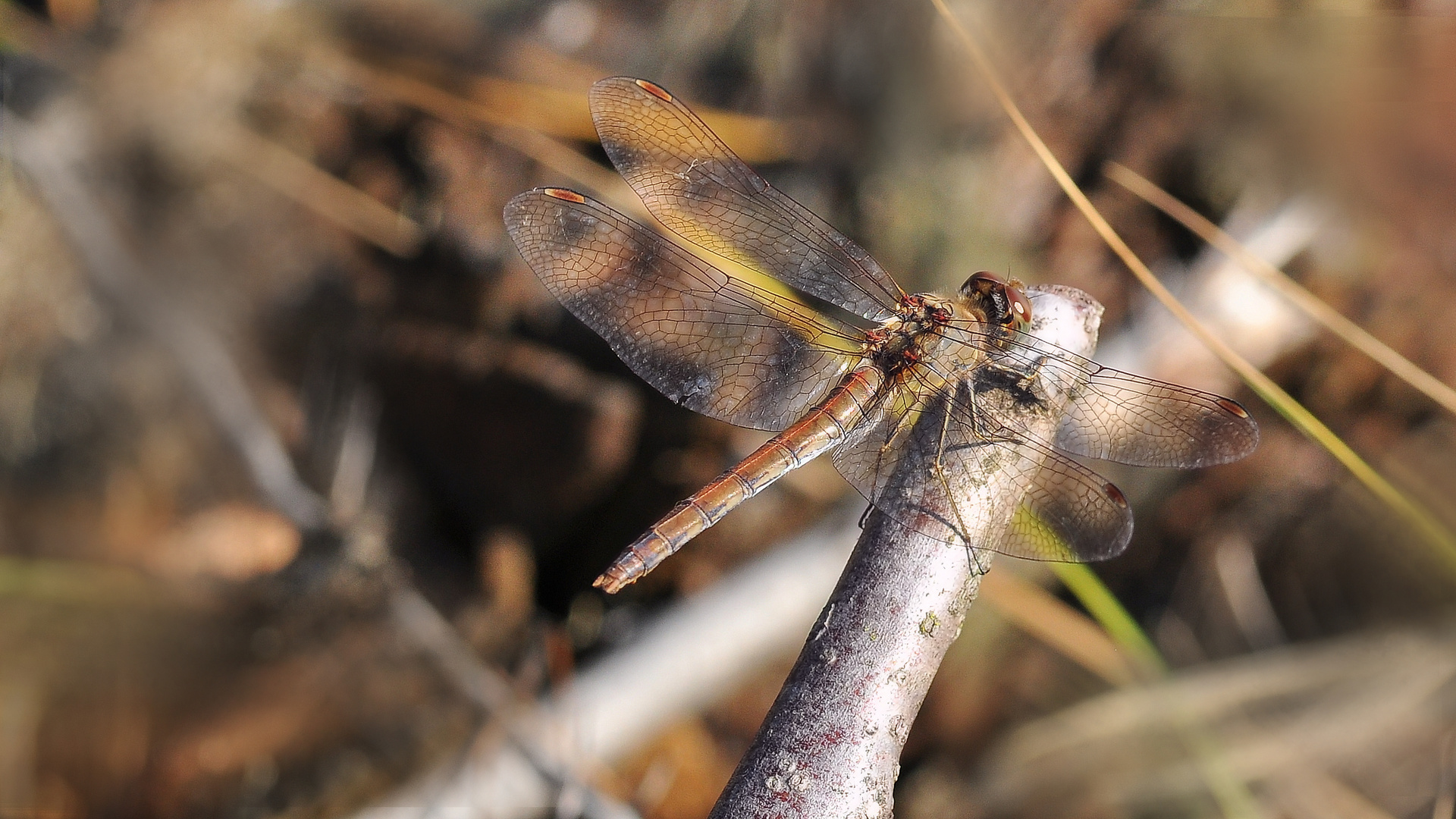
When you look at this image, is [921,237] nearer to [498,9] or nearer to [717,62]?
[717,62]

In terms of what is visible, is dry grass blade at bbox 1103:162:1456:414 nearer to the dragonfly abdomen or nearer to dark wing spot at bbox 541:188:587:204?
the dragonfly abdomen

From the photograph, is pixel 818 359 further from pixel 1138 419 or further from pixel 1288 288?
pixel 1288 288

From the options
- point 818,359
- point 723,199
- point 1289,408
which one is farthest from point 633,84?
point 1289,408

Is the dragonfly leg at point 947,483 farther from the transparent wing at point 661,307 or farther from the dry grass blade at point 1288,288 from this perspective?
the dry grass blade at point 1288,288

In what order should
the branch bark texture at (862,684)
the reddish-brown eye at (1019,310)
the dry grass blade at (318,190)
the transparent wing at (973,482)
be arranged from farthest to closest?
the dry grass blade at (318,190) < the reddish-brown eye at (1019,310) < the transparent wing at (973,482) < the branch bark texture at (862,684)

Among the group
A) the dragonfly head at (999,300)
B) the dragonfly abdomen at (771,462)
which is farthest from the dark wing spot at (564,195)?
the dragonfly head at (999,300)

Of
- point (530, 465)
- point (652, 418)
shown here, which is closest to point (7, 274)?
point (530, 465)
